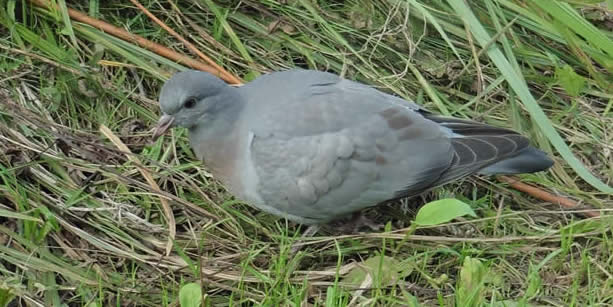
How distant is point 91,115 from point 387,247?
120 centimetres

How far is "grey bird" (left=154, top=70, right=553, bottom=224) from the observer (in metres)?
3.18

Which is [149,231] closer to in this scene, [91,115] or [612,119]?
[91,115]

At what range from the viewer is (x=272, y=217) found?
137 inches

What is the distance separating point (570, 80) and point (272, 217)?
4.06ft

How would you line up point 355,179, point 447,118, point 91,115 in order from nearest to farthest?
point 355,179 < point 447,118 < point 91,115

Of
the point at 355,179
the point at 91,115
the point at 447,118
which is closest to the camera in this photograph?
the point at 355,179

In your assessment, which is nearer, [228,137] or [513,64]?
[228,137]

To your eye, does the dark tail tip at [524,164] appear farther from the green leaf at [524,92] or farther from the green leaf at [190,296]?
the green leaf at [190,296]

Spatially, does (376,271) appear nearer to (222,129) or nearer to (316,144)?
(316,144)

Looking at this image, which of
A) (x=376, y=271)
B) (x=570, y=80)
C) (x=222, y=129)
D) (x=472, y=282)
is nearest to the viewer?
(x=472, y=282)

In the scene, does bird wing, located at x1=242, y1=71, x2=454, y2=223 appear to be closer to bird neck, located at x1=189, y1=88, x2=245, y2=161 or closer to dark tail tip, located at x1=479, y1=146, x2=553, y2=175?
bird neck, located at x1=189, y1=88, x2=245, y2=161

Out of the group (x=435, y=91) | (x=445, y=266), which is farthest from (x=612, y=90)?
(x=445, y=266)

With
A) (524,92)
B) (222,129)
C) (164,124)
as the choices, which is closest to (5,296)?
(164,124)

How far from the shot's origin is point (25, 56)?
3.74 metres
